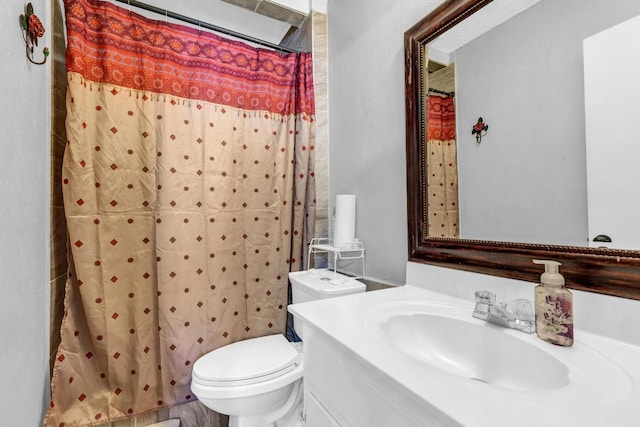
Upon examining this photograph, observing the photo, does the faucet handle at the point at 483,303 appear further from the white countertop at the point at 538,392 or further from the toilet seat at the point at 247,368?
the toilet seat at the point at 247,368

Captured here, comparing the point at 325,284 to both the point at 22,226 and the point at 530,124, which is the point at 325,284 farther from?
the point at 22,226

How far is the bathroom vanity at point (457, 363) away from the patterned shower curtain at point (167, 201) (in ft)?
2.83

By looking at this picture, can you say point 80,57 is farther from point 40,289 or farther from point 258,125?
point 40,289

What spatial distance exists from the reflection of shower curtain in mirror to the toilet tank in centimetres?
44

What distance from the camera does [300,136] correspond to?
5.60 ft

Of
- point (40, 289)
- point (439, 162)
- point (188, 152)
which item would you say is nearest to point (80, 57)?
point (188, 152)

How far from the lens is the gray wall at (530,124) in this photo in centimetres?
66

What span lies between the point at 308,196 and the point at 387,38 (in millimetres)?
923

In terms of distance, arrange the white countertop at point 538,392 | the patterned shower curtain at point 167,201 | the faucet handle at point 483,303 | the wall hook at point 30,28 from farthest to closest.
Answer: the patterned shower curtain at point 167,201, the wall hook at point 30,28, the faucet handle at point 483,303, the white countertop at point 538,392

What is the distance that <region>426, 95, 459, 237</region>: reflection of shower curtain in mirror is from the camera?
945mm

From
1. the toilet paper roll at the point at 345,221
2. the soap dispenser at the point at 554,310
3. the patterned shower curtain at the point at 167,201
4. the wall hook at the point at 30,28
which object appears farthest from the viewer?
the toilet paper roll at the point at 345,221

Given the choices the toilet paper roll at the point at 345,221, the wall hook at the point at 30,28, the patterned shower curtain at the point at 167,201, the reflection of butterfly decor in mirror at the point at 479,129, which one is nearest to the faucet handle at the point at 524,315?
the reflection of butterfly decor in mirror at the point at 479,129

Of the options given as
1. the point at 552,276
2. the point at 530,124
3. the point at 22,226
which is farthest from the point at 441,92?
the point at 22,226

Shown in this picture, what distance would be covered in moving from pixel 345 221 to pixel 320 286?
0.35 meters
